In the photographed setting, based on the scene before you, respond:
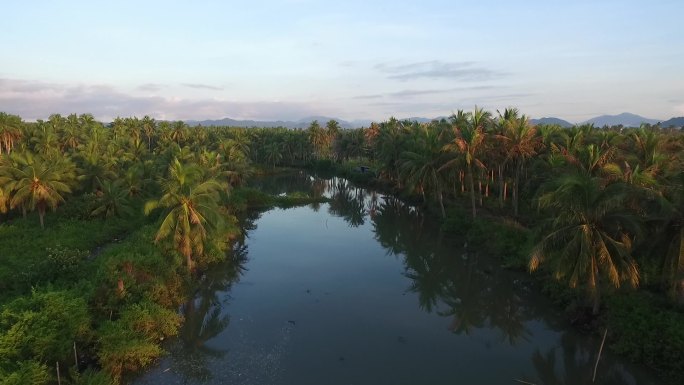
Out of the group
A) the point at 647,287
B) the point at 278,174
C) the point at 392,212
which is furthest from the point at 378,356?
the point at 278,174

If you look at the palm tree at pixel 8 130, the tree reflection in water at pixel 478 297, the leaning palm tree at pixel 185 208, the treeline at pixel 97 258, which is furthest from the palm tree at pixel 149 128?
the leaning palm tree at pixel 185 208

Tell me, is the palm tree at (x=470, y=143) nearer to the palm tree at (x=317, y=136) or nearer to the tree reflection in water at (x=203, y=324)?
the tree reflection in water at (x=203, y=324)

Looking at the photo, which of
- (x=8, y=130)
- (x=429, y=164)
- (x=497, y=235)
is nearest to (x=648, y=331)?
(x=497, y=235)

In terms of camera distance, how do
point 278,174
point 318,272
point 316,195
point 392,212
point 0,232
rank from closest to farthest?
point 318,272, point 0,232, point 392,212, point 316,195, point 278,174

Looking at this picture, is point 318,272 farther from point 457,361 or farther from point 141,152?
point 141,152

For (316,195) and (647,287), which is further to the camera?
(316,195)

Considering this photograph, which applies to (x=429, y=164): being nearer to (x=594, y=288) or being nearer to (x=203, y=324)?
(x=594, y=288)
